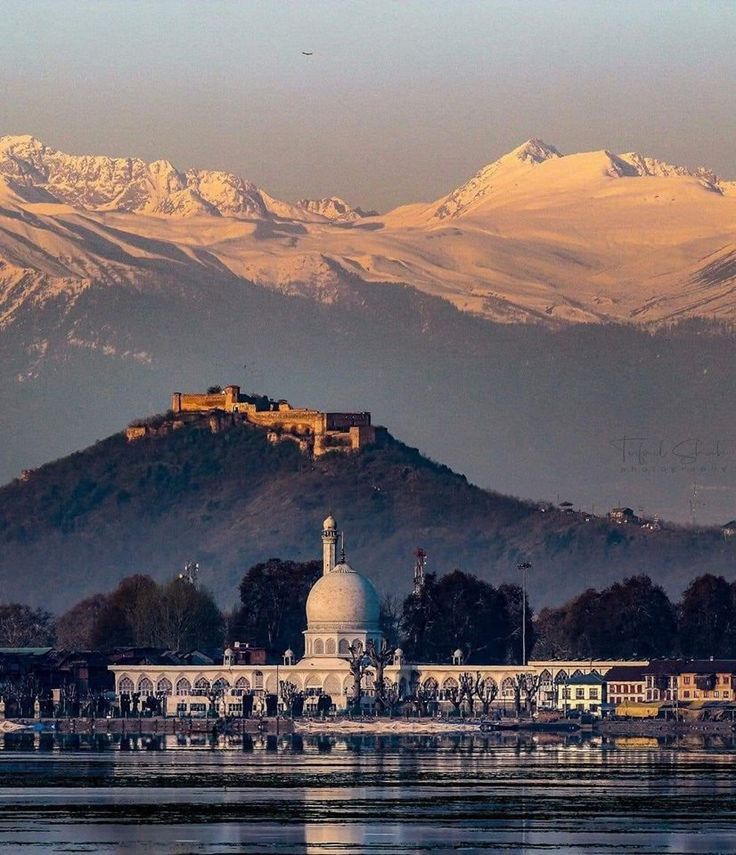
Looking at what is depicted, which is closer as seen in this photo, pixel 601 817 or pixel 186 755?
pixel 601 817

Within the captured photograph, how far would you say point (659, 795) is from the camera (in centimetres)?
12031

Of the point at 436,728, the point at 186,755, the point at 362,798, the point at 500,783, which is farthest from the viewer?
the point at 436,728

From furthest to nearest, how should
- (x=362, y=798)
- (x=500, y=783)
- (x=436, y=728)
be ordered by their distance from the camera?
1. (x=436, y=728)
2. (x=500, y=783)
3. (x=362, y=798)

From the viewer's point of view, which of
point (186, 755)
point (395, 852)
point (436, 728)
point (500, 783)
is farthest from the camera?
point (436, 728)

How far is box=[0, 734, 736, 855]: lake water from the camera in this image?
334 ft

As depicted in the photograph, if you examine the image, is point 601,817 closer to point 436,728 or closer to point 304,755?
point 304,755

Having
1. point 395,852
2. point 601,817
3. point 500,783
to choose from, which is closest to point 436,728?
point 500,783

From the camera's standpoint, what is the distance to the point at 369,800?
4631 inches

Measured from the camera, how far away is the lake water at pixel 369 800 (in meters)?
102

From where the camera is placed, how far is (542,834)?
4085 inches

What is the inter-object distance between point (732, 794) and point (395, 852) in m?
26.8

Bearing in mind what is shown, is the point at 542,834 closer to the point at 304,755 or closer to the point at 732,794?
the point at 732,794

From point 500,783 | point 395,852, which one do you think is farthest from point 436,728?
point 395,852

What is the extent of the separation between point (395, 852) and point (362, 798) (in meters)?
21.0
